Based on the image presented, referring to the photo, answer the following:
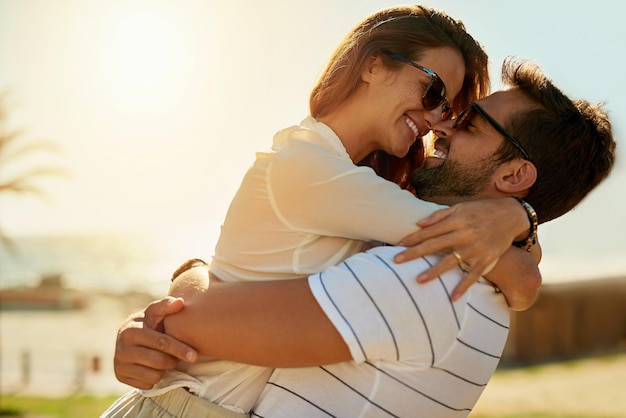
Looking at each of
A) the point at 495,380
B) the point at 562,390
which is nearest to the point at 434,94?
the point at 562,390

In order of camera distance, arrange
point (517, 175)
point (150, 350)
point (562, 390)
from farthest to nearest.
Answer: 1. point (562, 390)
2. point (517, 175)
3. point (150, 350)

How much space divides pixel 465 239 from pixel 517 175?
0.63m

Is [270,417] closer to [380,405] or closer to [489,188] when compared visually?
[380,405]

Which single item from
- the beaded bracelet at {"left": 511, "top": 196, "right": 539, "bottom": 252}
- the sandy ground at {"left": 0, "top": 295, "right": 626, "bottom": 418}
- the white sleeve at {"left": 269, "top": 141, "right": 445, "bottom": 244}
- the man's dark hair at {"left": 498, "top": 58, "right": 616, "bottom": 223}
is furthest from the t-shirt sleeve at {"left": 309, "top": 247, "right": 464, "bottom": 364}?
the sandy ground at {"left": 0, "top": 295, "right": 626, "bottom": 418}

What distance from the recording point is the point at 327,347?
232cm

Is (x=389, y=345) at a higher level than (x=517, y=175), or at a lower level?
lower

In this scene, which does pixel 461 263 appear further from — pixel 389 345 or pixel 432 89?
pixel 432 89

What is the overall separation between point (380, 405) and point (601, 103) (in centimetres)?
152

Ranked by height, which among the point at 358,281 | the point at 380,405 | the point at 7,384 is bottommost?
the point at 7,384

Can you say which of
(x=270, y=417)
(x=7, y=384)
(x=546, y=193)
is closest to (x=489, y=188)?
(x=546, y=193)

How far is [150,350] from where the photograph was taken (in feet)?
8.33

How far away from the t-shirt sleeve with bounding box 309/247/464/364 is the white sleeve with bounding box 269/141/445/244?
0.50ft

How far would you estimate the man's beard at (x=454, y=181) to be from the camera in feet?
9.75

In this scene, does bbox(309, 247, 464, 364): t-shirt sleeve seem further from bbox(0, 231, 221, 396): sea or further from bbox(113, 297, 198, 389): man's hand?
bbox(0, 231, 221, 396): sea
